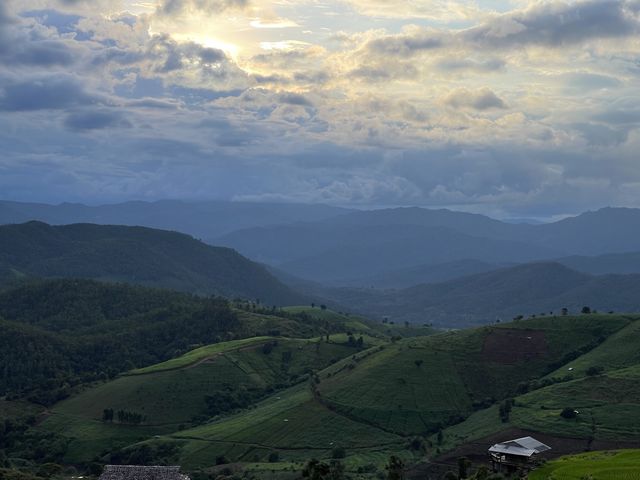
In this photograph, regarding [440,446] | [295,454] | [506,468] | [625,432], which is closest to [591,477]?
[506,468]

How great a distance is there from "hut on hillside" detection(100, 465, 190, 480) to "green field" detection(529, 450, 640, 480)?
5530 cm

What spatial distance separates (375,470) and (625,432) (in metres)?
52.1

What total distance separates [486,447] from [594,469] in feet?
253

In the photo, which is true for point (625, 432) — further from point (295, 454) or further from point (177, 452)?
point (177, 452)

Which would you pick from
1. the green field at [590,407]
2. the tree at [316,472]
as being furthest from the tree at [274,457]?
the tree at [316,472]

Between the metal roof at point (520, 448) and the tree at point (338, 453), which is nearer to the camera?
the metal roof at point (520, 448)

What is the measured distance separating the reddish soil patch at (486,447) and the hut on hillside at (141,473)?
55847mm

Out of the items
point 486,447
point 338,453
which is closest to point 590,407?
point 486,447

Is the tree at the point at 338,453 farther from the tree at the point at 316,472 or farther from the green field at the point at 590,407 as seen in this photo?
the tree at the point at 316,472

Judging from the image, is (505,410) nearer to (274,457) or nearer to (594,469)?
(274,457)

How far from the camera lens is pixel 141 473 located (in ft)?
373

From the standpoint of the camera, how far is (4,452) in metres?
198

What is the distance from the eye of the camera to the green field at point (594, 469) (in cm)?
7925

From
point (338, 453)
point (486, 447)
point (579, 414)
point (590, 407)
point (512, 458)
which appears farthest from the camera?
point (338, 453)
